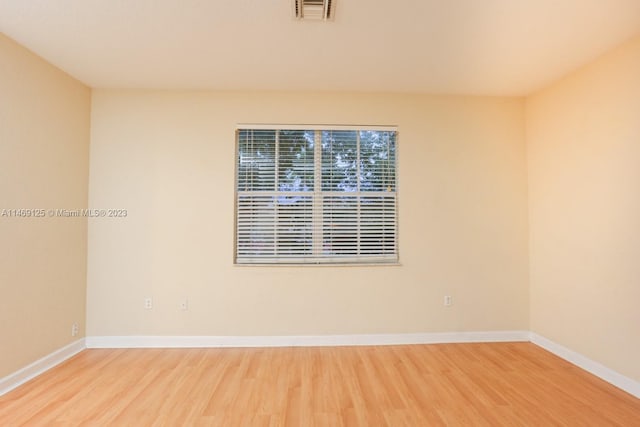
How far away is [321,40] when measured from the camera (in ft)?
7.73

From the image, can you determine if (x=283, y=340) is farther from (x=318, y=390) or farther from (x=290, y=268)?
(x=318, y=390)

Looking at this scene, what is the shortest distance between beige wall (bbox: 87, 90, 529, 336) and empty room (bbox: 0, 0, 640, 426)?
23 mm

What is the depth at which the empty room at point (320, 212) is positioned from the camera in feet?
7.08
